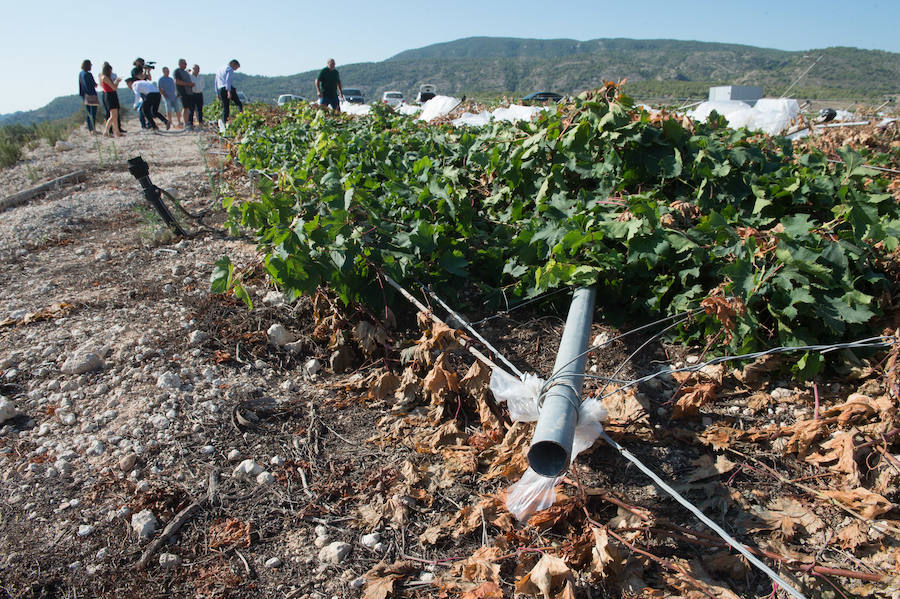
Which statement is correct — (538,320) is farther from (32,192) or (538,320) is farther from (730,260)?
(32,192)

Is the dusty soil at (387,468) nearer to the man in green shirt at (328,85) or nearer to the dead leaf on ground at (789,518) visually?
the dead leaf on ground at (789,518)

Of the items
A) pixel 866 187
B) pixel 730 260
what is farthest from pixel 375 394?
pixel 866 187

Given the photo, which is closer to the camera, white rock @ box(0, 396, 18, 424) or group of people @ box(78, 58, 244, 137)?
white rock @ box(0, 396, 18, 424)

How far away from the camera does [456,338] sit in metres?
2.54

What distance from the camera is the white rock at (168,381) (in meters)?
2.70

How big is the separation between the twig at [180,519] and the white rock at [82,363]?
3.75ft

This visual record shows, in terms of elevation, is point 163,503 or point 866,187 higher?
point 866,187

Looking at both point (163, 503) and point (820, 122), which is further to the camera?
point (820, 122)

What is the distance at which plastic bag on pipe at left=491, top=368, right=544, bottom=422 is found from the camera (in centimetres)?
204

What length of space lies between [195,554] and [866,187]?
12.0 ft

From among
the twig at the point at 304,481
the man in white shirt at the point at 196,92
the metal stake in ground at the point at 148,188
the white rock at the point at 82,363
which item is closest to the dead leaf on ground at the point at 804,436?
the twig at the point at 304,481

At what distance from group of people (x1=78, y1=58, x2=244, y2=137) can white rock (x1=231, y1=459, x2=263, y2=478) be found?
41.5 ft

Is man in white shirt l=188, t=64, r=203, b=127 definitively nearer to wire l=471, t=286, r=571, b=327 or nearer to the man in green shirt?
the man in green shirt

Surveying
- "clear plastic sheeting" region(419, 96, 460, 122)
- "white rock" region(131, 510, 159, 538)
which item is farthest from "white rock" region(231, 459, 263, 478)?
"clear plastic sheeting" region(419, 96, 460, 122)
